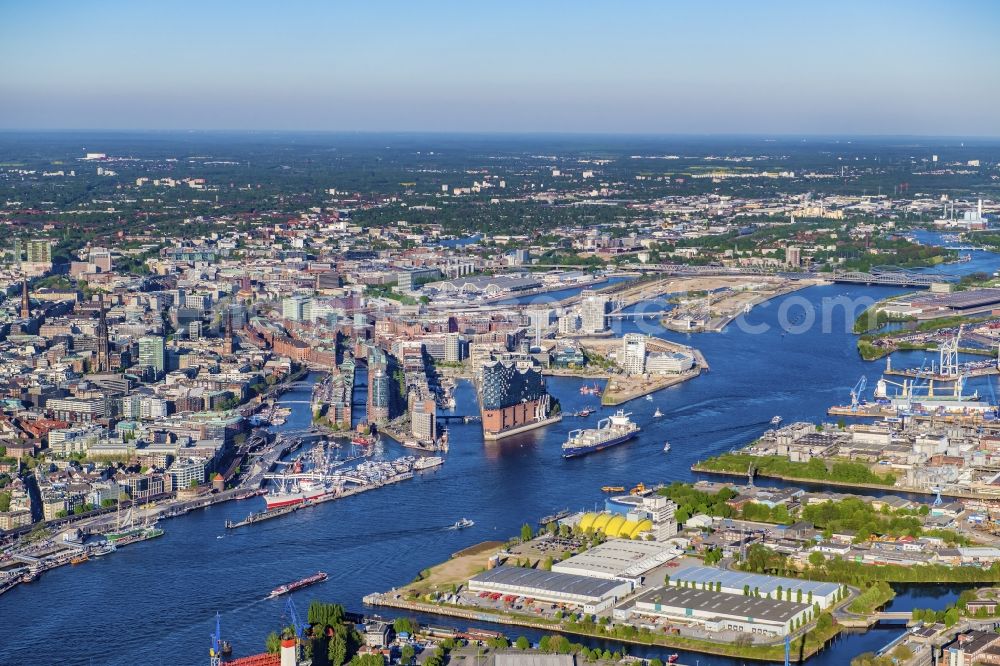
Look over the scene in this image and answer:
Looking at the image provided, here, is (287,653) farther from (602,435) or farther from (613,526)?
(602,435)

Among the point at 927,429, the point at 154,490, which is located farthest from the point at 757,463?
the point at 154,490

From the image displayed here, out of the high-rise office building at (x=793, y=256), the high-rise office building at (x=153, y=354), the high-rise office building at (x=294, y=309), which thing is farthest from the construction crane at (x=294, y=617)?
the high-rise office building at (x=793, y=256)

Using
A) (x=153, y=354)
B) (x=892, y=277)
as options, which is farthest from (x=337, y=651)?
(x=892, y=277)

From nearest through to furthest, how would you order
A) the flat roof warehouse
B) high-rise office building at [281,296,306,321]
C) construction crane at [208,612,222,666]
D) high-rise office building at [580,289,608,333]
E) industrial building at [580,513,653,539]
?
construction crane at [208,612,222,666] → the flat roof warehouse → industrial building at [580,513,653,539] → high-rise office building at [580,289,608,333] → high-rise office building at [281,296,306,321]

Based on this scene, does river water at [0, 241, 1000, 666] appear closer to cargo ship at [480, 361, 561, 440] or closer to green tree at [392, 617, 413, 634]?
cargo ship at [480, 361, 561, 440]

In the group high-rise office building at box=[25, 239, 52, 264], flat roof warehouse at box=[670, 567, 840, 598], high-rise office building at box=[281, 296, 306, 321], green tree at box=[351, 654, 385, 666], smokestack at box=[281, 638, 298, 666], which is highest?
high-rise office building at box=[25, 239, 52, 264]

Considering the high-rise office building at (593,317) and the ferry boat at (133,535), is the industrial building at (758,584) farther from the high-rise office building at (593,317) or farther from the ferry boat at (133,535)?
the high-rise office building at (593,317)

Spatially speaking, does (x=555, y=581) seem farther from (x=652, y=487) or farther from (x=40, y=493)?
(x=40, y=493)

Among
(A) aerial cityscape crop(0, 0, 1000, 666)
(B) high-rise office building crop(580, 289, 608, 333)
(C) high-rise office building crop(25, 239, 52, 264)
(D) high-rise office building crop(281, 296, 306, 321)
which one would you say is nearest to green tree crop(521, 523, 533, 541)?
(A) aerial cityscape crop(0, 0, 1000, 666)
